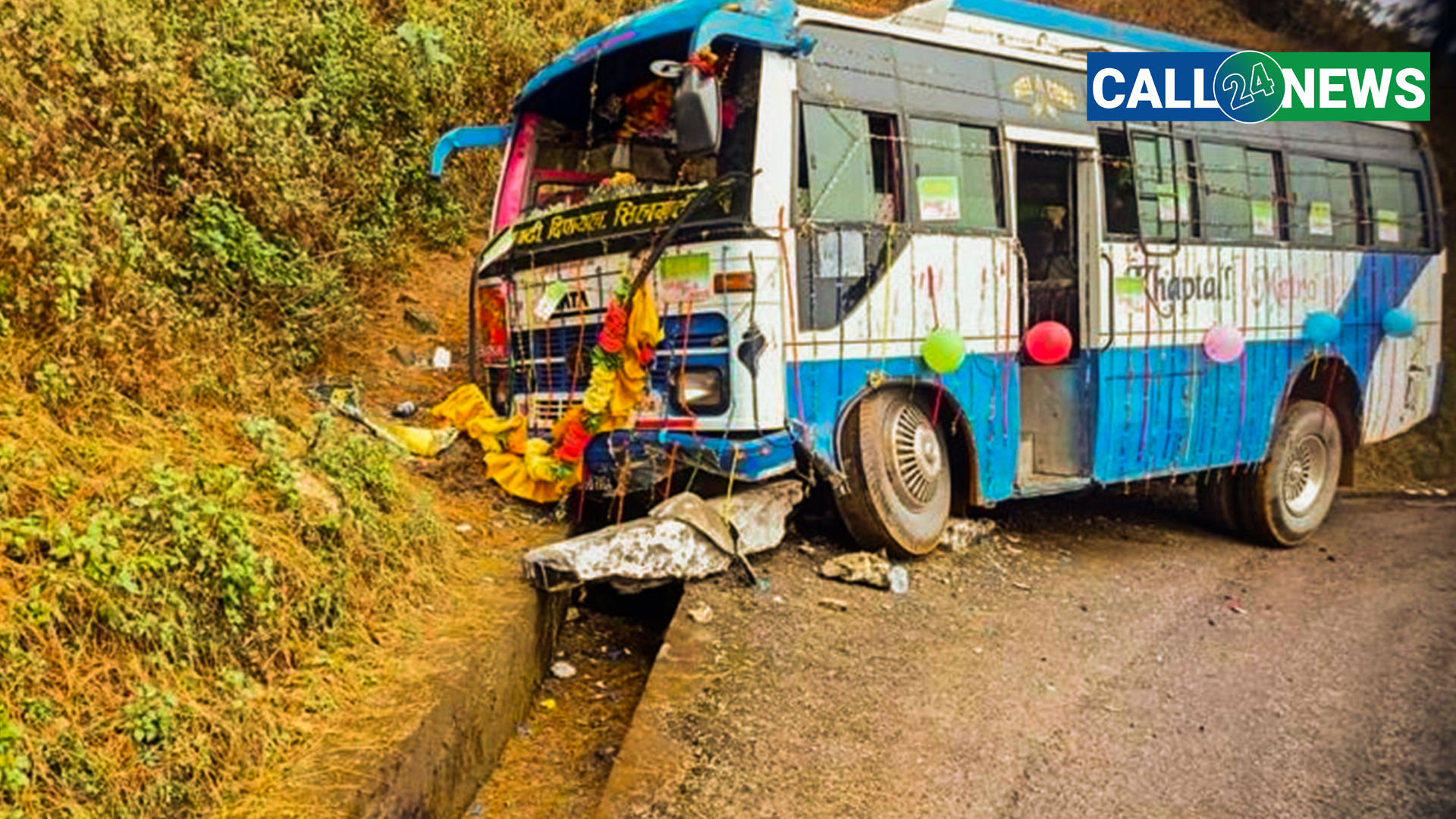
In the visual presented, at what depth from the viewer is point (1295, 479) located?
26.2 feet

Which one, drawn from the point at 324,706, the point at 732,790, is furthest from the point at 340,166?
the point at 732,790

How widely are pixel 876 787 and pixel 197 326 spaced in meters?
3.43

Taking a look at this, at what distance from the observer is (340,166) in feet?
25.7

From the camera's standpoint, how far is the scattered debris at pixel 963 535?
240 inches

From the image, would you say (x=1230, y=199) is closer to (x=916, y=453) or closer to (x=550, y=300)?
(x=916, y=453)

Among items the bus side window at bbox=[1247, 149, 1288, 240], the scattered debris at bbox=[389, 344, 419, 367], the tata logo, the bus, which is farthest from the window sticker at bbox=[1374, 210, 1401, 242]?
the scattered debris at bbox=[389, 344, 419, 367]

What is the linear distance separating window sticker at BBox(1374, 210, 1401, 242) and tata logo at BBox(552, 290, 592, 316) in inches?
237

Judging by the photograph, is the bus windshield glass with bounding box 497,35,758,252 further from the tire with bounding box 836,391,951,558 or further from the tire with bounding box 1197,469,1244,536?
the tire with bounding box 1197,469,1244,536

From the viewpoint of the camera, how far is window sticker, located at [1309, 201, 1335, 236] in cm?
774

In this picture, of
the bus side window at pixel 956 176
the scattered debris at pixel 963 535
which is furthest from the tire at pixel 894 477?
the bus side window at pixel 956 176

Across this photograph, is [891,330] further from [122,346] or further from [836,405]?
[122,346]

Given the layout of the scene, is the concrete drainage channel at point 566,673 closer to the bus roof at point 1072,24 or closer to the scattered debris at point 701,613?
the scattered debris at point 701,613

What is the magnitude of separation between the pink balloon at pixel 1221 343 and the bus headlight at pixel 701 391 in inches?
139

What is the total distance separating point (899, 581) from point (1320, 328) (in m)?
4.07
